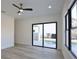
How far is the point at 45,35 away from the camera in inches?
322

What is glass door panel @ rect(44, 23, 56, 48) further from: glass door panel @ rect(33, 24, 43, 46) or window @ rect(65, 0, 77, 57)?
window @ rect(65, 0, 77, 57)

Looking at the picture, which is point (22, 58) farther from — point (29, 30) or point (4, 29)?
point (29, 30)

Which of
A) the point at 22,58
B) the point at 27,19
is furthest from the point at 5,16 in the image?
the point at 22,58

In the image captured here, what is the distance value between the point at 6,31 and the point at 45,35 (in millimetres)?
3325

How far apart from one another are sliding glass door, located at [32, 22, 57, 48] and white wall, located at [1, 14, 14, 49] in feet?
7.09

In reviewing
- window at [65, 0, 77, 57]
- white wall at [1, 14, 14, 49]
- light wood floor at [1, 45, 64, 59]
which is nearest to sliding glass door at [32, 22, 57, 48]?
light wood floor at [1, 45, 64, 59]

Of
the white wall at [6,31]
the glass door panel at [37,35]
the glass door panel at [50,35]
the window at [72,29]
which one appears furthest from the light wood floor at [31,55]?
the glass door panel at [37,35]

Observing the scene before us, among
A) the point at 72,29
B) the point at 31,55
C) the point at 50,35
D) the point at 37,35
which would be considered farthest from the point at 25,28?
the point at 72,29

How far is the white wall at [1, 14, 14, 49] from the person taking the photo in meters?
7.16

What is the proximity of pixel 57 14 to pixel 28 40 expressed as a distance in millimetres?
3930

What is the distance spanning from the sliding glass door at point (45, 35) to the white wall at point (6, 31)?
2160 mm

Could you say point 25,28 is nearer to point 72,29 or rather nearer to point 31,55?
point 31,55

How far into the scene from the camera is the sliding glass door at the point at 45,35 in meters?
7.68

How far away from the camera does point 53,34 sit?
7.68 metres
